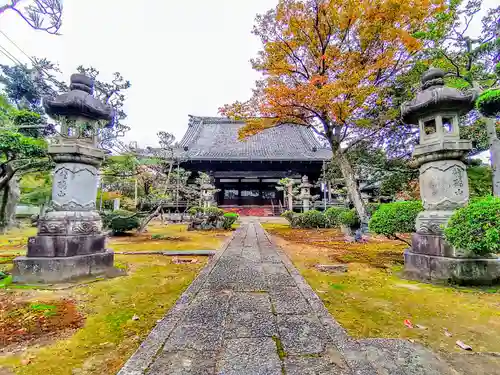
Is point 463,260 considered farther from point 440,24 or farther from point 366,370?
point 440,24

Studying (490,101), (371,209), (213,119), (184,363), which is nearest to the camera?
(184,363)

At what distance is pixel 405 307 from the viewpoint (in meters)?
2.66

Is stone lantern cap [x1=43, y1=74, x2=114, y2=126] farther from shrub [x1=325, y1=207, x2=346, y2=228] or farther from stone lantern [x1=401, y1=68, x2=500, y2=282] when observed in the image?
shrub [x1=325, y1=207, x2=346, y2=228]

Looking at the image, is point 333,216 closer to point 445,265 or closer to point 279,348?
point 445,265

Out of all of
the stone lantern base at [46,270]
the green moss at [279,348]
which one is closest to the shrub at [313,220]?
the stone lantern base at [46,270]

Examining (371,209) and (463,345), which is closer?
(463,345)

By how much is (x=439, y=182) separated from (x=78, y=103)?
572 cm

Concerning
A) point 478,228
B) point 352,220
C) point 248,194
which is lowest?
point 352,220

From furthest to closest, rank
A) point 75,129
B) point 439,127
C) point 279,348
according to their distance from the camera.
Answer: point 75,129 < point 439,127 < point 279,348

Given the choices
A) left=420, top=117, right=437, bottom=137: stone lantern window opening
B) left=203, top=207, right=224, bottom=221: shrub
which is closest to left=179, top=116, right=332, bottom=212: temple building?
left=203, top=207, right=224, bottom=221: shrub

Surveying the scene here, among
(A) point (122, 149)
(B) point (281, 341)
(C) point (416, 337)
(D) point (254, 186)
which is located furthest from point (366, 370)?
(D) point (254, 186)

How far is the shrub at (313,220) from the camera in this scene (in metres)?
12.0

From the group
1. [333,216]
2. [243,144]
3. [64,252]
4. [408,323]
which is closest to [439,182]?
[408,323]

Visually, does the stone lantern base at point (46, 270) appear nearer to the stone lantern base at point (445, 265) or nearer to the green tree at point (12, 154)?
the green tree at point (12, 154)
